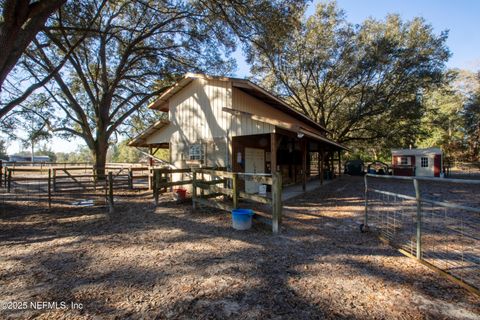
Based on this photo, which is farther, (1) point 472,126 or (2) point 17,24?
(1) point 472,126

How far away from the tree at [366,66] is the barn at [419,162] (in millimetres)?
2434

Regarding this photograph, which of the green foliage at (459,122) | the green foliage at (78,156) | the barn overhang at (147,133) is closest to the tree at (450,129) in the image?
the green foliage at (459,122)

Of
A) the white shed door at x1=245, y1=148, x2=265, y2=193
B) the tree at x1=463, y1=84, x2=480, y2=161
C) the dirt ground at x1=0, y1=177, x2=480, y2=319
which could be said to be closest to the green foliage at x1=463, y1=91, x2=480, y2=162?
the tree at x1=463, y1=84, x2=480, y2=161

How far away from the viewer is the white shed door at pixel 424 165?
66.7 ft

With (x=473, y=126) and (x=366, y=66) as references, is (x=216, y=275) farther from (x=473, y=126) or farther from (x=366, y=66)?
(x=473, y=126)

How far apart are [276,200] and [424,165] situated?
2148 centimetres

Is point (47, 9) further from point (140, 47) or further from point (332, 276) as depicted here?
point (140, 47)

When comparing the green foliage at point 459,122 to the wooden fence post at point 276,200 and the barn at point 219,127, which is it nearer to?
the barn at point 219,127

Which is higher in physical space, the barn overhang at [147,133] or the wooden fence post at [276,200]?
the barn overhang at [147,133]

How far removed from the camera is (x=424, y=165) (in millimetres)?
20797

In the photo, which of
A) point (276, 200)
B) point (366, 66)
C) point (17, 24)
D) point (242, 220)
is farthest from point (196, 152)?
point (366, 66)

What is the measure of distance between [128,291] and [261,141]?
936cm

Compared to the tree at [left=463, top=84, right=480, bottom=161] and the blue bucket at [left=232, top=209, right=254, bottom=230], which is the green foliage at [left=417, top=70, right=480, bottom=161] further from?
the blue bucket at [left=232, top=209, right=254, bottom=230]

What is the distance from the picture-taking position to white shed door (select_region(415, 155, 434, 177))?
2034cm
